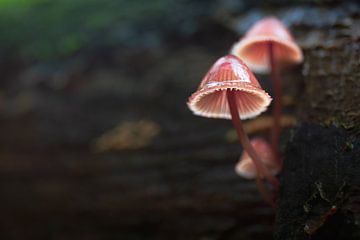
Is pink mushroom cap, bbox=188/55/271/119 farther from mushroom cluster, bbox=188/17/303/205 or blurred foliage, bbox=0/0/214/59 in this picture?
blurred foliage, bbox=0/0/214/59

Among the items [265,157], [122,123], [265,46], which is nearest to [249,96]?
[265,157]

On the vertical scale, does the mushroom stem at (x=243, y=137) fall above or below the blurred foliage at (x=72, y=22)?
below

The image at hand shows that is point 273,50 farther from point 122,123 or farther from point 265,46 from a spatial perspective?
point 122,123

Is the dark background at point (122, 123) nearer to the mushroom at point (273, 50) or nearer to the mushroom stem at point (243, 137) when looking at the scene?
the mushroom at point (273, 50)

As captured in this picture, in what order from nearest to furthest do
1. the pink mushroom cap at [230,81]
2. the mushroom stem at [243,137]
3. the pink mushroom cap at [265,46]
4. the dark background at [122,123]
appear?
the pink mushroom cap at [230,81] < the mushroom stem at [243,137] < the pink mushroom cap at [265,46] < the dark background at [122,123]

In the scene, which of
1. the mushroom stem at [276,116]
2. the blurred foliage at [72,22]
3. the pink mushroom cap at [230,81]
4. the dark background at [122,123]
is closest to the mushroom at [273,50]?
the mushroom stem at [276,116]

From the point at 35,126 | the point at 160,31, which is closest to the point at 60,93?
the point at 35,126
